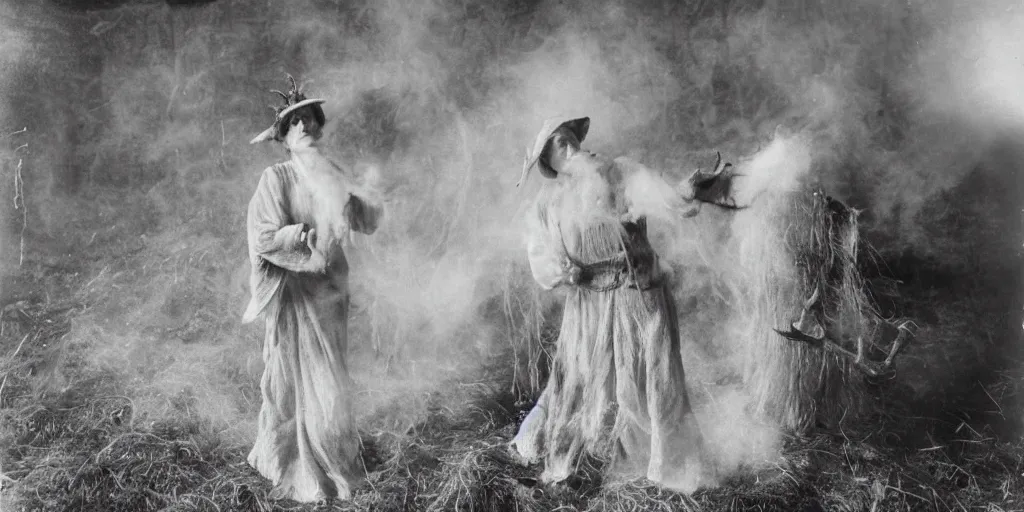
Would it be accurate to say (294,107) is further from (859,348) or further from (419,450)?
(859,348)

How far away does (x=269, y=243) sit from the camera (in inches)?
178

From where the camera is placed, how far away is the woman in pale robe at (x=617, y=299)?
4602 millimetres

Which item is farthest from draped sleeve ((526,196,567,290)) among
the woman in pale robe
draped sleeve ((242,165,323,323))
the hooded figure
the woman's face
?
the woman's face

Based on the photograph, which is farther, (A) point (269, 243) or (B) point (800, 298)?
(B) point (800, 298)

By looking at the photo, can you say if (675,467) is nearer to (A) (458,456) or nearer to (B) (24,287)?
(A) (458,456)

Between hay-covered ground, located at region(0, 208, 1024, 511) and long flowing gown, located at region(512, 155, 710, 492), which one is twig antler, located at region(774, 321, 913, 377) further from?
long flowing gown, located at region(512, 155, 710, 492)

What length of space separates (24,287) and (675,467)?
12.0 feet

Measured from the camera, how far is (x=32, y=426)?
526 cm

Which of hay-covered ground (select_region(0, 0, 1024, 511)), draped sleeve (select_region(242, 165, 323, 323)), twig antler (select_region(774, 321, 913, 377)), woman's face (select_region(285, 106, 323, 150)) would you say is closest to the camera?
draped sleeve (select_region(242, 165, 323, 323))

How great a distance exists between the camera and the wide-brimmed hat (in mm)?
4625

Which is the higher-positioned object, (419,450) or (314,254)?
(314,254)

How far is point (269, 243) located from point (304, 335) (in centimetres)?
46

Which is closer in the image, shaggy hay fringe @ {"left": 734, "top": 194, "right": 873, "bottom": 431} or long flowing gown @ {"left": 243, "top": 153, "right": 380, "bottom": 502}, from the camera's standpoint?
long flowing gown @ {"left": 243, "top": 153, "right": 380, "bottom": 502}

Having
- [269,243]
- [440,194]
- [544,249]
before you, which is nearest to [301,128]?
[269,243]
